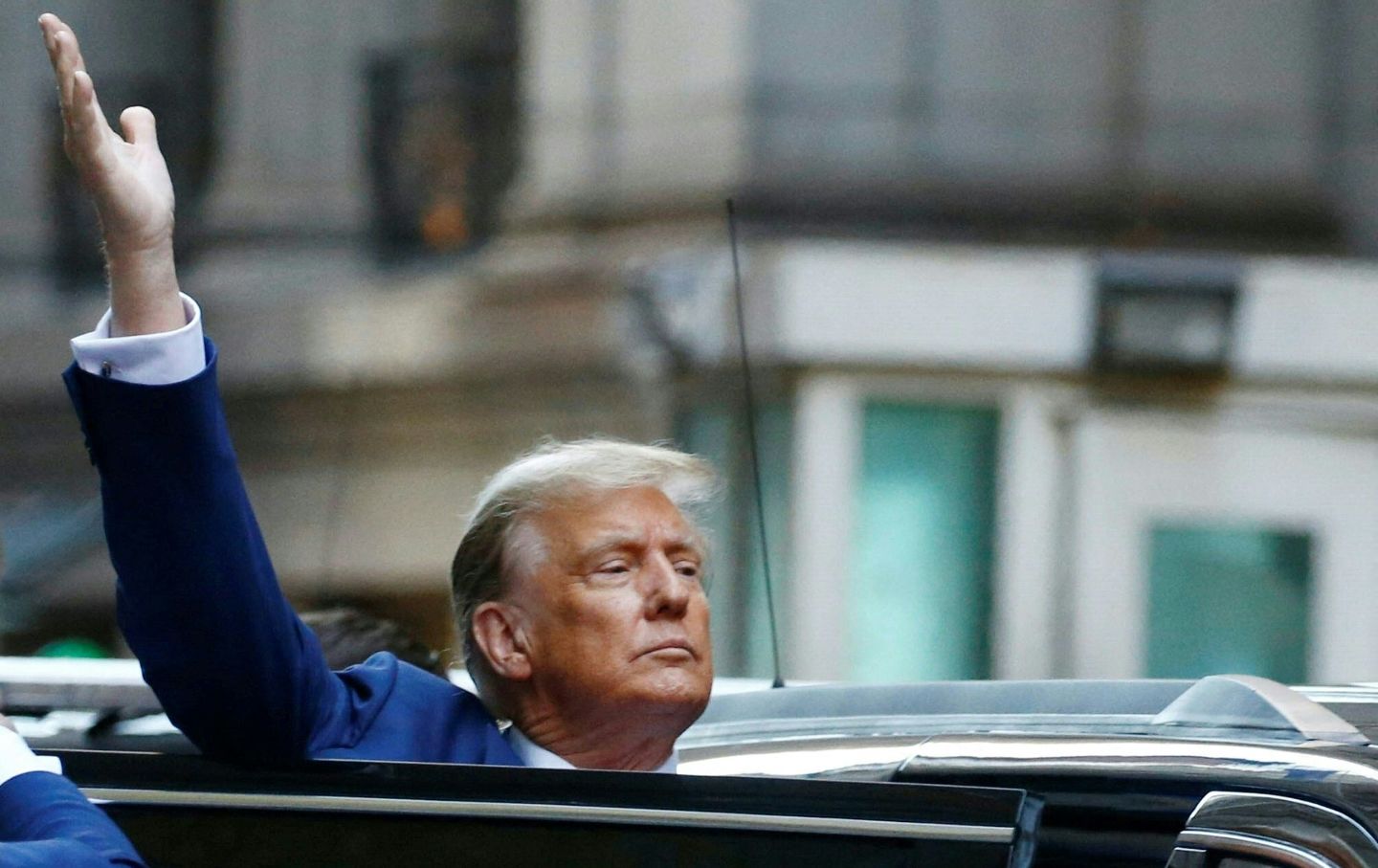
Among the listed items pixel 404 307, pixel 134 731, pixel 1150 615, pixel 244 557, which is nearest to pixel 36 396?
pixel 404 307

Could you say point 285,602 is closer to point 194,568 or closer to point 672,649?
point 194,568

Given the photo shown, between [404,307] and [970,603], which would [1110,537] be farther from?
[404,307]

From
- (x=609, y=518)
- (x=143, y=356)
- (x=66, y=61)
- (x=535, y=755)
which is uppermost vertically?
(x=66, y=61)

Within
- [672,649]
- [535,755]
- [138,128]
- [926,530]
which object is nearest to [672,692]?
[672,649]

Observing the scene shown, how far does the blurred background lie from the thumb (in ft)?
21.0

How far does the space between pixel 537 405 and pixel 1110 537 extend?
2520mm

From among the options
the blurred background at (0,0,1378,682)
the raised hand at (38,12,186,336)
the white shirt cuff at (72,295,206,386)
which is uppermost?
the raised hand at (38,12,186,336)

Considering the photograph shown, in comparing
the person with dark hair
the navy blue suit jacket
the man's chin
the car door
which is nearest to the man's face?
the man's chin

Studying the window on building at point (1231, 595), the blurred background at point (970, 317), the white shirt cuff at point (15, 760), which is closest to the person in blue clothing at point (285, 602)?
the white shirt cuff at point (15, 760)

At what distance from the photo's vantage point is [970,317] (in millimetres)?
8625

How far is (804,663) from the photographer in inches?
335

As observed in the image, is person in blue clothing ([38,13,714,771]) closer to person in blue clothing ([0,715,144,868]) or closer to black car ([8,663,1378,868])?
black car ([8,663,1378,868])

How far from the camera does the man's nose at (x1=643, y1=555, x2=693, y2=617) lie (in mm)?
2156

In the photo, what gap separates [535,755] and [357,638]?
0.96 metres
